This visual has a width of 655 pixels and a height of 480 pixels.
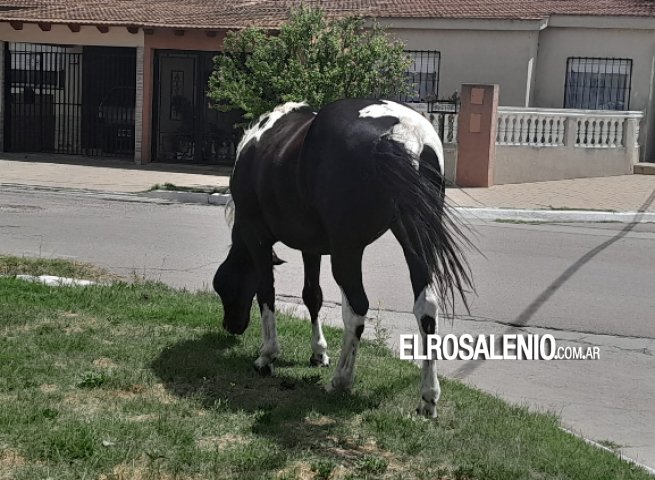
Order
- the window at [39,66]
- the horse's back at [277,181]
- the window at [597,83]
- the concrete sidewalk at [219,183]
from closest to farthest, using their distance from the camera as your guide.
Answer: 1. the horse's back at [277,181]
2. the concrete sidewalk at [219,183]
3. the window at [597,83]
4. the window at [39,66]

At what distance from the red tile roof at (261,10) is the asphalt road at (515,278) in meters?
7.02

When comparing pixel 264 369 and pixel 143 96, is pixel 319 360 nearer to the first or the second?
pixel 264 369

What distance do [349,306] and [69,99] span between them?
67.5 feet

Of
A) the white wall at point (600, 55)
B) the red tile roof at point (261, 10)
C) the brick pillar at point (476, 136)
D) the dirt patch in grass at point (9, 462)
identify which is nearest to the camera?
the dirt patch in grass at point (9, 462)

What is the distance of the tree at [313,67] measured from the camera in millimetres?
17359

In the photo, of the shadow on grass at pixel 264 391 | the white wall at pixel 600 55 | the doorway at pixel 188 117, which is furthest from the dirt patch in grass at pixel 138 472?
the white wall at pixel 600 55

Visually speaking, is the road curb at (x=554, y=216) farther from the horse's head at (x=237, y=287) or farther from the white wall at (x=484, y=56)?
the horse's head at (x=237, y=287)

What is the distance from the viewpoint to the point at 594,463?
5074mm

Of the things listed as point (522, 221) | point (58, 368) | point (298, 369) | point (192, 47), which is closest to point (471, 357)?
point (298, 369)

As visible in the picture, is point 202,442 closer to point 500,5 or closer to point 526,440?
point 526,440

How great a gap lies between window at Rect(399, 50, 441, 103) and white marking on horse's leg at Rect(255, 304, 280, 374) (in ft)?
59.0

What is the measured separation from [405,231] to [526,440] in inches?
50.5

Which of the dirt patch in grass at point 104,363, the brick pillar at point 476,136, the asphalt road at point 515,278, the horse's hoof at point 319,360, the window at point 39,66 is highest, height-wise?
the window at point 39,66

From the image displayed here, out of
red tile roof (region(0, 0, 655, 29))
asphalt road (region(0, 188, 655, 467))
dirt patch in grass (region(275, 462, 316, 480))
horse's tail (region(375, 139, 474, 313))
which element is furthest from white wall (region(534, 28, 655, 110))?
dirt patch in grass (region(275, 462, 316, 480))
